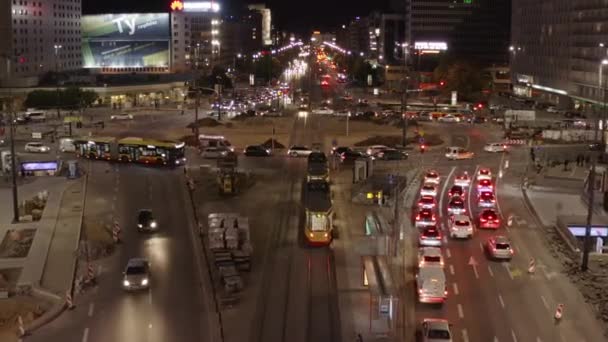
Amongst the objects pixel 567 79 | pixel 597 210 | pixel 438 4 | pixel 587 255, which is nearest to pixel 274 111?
pixel 567 79

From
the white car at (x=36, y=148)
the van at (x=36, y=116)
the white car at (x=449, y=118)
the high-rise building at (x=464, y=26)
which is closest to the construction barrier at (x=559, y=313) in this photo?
the white car at (x=36, y=148)

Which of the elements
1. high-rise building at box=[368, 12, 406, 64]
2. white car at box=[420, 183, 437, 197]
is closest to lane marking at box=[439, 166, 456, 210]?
white car at box=[420, 183, 437, 197]

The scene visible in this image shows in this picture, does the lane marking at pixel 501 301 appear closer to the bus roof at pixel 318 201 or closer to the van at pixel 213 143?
the bus roof at pixel 318 201

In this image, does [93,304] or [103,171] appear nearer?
[93,304]

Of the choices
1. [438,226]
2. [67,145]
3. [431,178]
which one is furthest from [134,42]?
[438,226]

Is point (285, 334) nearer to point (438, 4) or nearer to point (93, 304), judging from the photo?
point (93, 304)
